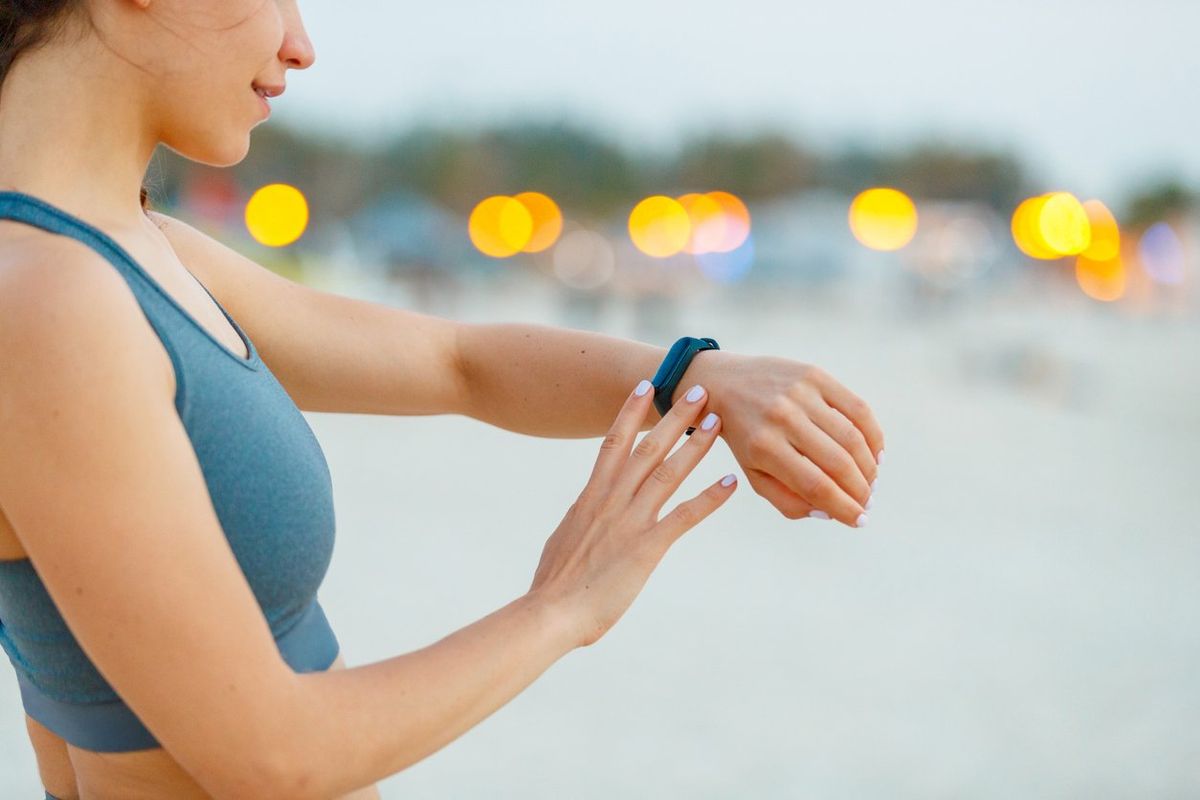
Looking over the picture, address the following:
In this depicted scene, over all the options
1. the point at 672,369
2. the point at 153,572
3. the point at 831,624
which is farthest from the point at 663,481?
the point at 831,624

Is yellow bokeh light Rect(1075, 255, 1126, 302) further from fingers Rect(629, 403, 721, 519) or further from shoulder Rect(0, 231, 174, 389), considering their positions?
shoulder Rect(0, 231, 174, 389)

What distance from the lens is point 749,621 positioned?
673 centimetres

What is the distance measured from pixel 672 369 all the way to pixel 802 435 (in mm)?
226

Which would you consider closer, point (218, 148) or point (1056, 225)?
point (218, 148)

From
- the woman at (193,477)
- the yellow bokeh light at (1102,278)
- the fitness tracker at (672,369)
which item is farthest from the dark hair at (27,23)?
the yellow bokeh light at (1102,278)

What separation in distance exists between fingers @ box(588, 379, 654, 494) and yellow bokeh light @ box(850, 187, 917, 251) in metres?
35.6

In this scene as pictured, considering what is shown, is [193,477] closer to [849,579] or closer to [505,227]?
[849,579]

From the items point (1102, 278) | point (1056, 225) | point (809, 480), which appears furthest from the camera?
point (1056, 225)

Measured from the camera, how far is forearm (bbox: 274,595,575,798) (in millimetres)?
1138

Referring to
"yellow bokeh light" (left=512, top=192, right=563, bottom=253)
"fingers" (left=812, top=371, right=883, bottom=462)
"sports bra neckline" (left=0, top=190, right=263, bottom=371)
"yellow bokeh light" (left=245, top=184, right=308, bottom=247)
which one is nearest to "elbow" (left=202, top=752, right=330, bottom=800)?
"sports bra neckline" (left=0, top=190, right=263, bottom=371)

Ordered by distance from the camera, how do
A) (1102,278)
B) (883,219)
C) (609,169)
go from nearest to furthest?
(883,219) → (1102,278) → (609,169)

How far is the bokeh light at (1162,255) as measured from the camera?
36.6 m

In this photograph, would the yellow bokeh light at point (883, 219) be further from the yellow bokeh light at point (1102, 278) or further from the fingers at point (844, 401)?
the fingers at point (844, 401)

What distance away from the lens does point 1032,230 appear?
40.1m
